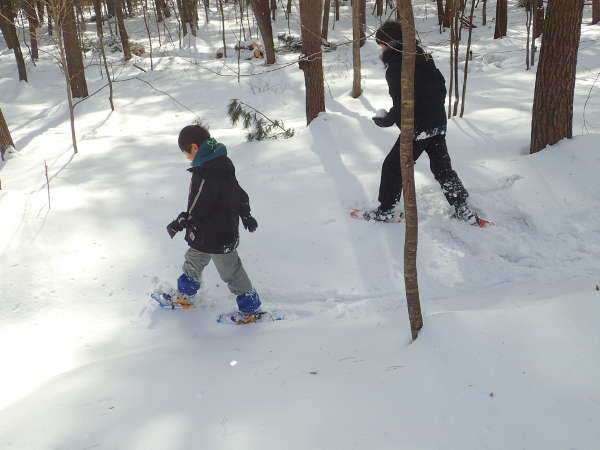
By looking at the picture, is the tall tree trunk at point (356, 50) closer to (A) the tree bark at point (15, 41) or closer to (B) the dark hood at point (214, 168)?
(B) the dark hood at point (214, 168)

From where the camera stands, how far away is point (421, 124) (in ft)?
12.5

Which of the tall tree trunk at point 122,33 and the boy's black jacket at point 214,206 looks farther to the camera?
the tall tree trunk at point 122,33

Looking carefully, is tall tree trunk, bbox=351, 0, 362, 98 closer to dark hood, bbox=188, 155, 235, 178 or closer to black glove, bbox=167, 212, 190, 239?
dark hood, bbox=188, 155, 235, 178

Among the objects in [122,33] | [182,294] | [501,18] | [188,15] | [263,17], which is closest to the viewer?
[182,294]

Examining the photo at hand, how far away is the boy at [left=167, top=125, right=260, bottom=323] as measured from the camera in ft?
9.95

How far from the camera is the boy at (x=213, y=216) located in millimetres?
3031

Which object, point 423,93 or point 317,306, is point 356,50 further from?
point 317,306

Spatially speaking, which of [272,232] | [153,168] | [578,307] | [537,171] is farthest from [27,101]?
[578,307]

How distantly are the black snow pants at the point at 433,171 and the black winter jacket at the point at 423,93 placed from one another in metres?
0.11

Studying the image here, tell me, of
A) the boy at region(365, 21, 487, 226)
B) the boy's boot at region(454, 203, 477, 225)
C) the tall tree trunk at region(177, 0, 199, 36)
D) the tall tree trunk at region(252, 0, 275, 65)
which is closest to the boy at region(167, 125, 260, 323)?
the boy at region(365, 21, 487, 226)

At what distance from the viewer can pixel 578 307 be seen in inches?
94.7

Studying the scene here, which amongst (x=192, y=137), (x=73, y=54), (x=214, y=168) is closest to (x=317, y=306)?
(x=214, y=168)

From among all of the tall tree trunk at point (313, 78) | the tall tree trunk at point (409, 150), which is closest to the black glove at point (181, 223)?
the tall tree trunk at point (409, 150)

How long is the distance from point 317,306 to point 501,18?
1568 centimetres
